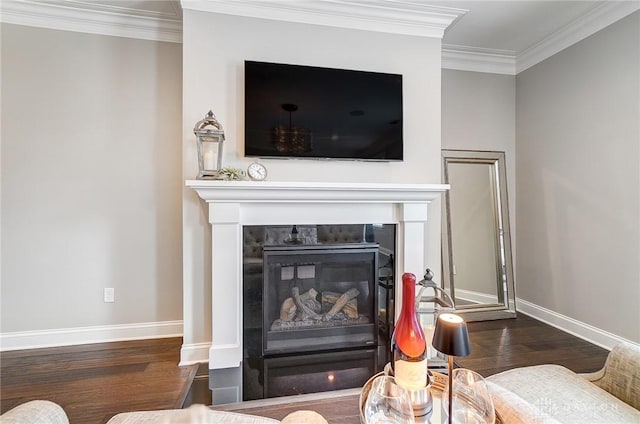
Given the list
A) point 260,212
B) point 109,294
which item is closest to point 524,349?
point 260,212

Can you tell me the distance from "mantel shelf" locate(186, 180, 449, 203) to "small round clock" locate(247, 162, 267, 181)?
141 mm

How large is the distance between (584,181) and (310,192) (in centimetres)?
240

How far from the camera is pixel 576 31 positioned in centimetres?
271

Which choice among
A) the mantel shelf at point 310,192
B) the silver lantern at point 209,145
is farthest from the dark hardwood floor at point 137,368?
the silver lantern at point 209,145

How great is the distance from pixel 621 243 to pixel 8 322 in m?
4.86

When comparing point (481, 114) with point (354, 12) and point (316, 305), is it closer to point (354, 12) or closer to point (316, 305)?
point (354, 12)

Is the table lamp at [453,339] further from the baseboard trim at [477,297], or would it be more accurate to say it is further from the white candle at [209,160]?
the baseboard trim at [477,297]

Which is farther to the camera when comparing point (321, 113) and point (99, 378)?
point (321, 113)

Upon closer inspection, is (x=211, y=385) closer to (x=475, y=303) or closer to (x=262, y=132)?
(x=262, y=132)

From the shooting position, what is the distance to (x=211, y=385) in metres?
2.01

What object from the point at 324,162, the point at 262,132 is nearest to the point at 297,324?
A: the point at 324,162

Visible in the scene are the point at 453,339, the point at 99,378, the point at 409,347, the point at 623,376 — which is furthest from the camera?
the point at 99,378

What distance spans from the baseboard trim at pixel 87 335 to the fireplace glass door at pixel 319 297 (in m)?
0.99

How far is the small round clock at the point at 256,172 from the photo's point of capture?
2242 millimetres
